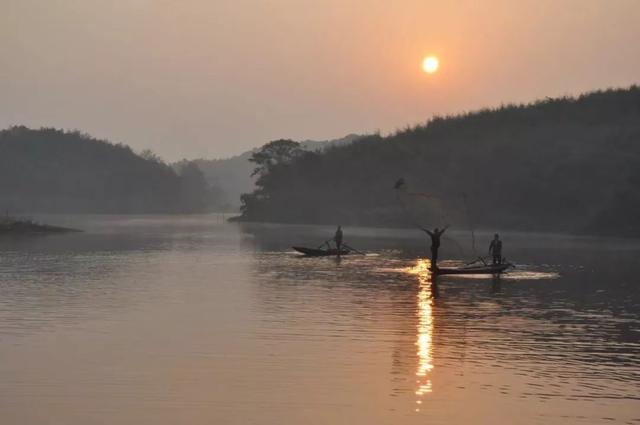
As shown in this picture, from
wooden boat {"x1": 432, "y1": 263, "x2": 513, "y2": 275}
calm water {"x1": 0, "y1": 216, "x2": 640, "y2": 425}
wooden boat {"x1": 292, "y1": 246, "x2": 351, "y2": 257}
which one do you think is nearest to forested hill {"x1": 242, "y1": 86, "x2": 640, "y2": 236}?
wooden boat {"x1": 292, "y1": 246, "x2": 351, "y2": 257}

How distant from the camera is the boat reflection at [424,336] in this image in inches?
710

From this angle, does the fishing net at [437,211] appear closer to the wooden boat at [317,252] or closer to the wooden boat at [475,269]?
the wooden boat at [317,252]

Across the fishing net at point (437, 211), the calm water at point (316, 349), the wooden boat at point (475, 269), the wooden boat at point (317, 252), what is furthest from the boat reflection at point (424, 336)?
the fishing net at point (437, 211)

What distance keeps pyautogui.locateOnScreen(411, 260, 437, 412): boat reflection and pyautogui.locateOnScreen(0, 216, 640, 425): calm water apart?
0.07 metres

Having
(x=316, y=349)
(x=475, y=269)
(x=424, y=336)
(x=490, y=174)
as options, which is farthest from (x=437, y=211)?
(x=316, y=349)

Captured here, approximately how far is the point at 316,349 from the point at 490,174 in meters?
121

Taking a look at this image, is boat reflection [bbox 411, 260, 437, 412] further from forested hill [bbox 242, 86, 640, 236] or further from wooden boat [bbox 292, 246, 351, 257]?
forested hill [bbox 242, 86, 640, 236]

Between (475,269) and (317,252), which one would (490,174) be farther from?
(475,269)

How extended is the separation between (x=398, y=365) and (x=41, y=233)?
82053 mm

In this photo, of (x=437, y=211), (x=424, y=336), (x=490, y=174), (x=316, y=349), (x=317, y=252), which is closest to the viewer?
(x=316, y=349)

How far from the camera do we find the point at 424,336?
24.3 m

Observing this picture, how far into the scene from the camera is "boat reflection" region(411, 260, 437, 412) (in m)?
18.0

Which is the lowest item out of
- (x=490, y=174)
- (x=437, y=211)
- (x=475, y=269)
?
(x=475, y=269)

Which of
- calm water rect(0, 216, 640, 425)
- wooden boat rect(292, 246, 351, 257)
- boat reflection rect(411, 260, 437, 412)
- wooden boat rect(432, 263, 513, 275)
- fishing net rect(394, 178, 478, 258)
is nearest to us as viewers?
calm water rect(0, 216, 640, 425)
